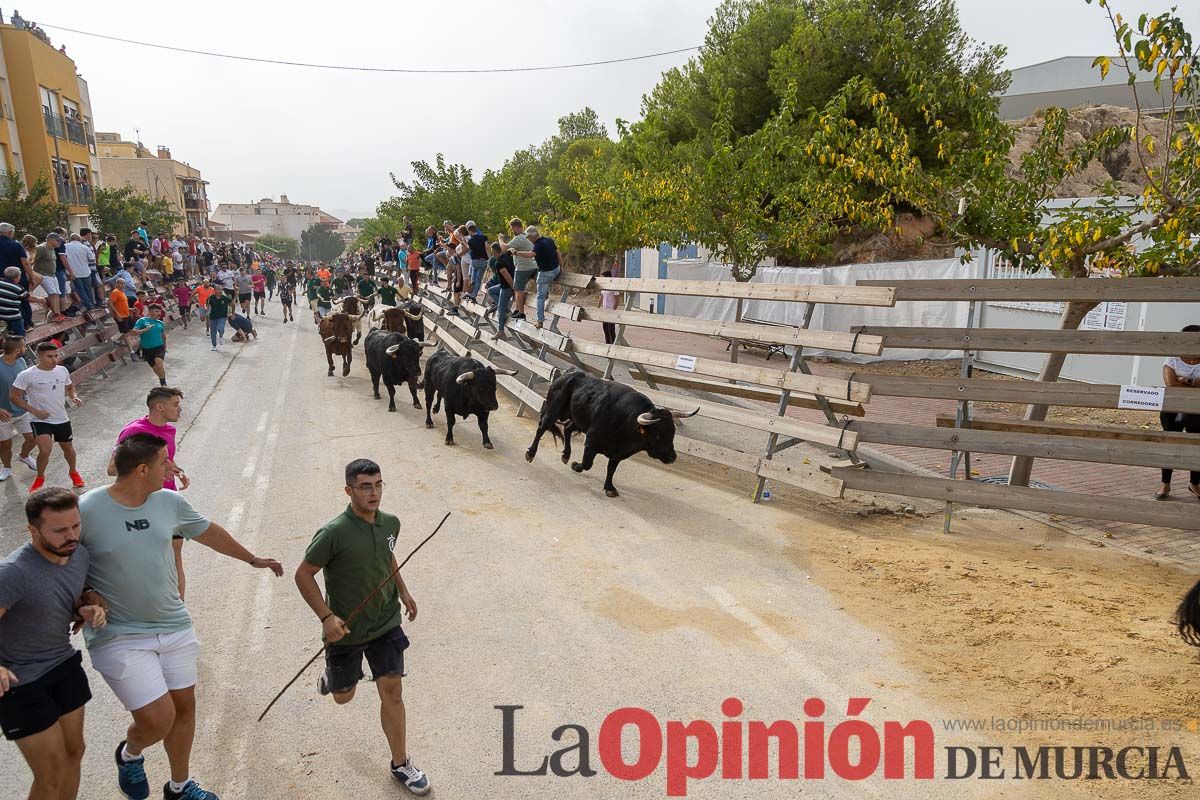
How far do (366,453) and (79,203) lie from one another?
37.6 m

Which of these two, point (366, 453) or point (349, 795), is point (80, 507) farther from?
point (366, 453)

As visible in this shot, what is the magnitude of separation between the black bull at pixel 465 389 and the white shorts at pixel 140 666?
24.3 ft

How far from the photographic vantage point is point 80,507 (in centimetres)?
363

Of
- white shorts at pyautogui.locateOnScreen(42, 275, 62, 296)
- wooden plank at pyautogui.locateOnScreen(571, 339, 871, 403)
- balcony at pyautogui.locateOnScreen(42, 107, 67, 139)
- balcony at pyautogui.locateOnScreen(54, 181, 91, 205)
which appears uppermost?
balcony at pyautogui.locateOnScreen(42, 107, 67, 139)

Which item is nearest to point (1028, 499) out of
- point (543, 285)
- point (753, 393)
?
point (753, 393)

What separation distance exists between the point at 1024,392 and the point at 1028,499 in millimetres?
1097

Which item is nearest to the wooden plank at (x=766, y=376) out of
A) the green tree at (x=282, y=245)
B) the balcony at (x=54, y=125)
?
the balcony at (x=54, y=125)

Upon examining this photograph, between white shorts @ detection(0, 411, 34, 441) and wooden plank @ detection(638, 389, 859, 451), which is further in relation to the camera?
white shorts @ detection(0, 411, 34, 441)

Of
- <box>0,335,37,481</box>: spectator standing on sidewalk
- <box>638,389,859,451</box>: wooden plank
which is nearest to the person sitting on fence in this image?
<box>638,389,859,451</box>: wooden plank

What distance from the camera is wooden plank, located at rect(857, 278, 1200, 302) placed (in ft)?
22.4

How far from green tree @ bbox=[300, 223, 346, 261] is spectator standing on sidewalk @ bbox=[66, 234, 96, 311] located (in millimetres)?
111095

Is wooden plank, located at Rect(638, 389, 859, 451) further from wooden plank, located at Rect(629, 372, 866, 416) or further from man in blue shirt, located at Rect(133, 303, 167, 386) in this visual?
man in blue shirt, located at Rect(133, 303, 167, 386)

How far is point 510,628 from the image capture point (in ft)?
19.1

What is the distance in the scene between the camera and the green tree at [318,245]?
124 m
